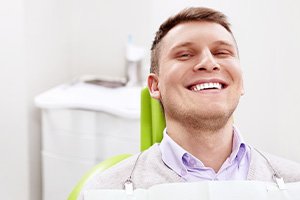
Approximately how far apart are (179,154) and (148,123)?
307 millimetres

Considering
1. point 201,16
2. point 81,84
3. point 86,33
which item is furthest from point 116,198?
point 86,33

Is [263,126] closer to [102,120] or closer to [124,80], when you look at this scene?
[102,120]

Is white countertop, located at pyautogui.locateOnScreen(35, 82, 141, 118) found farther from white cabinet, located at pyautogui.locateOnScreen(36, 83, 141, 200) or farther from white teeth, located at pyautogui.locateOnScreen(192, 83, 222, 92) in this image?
white teeth, located at pyautogui.locateOnScreen(192, 83, 222, 92)

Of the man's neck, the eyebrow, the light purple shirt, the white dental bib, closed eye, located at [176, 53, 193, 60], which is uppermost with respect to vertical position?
the eyebrow

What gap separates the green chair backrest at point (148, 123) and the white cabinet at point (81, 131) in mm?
389

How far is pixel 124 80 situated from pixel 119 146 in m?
0.49

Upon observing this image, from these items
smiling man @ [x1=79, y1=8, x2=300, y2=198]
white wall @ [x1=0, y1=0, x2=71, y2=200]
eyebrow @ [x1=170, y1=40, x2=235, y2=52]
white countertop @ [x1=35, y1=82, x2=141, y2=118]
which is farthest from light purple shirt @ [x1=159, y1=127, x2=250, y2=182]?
white wall @ [x1=0, y1=0, x2=71, y2=200]

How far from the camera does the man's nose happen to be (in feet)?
3.67

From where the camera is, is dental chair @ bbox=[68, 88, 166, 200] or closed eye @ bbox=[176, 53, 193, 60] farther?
dental chair @ bbox=[68, 88, 166, 200]

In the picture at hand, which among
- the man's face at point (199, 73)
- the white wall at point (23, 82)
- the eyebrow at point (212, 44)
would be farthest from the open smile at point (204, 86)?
the white wall at point (23, 82)

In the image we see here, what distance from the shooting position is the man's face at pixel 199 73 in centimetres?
111

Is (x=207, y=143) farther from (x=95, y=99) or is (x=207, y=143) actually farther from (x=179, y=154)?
(x=95, y=99)

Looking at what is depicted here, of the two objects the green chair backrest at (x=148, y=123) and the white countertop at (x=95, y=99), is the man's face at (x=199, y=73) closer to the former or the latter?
the green chair backrest at (x=148, y=123)

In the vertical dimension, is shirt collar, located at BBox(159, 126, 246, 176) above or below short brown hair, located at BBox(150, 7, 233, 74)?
below
